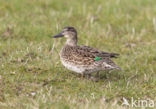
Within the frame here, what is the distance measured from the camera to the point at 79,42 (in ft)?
32.8

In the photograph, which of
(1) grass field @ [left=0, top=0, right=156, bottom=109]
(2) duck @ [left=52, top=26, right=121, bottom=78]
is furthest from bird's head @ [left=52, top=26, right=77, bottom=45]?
(2) duck @ [left=52, top=26, right=121, bottom=78]

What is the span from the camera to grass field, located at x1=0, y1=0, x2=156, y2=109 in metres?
6.49

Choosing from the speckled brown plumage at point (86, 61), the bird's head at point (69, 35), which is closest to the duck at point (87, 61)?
the speckled brown plumage at point (86, 61)

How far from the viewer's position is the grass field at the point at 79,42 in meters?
6.49

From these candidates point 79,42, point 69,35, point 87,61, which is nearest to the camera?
point 87,61

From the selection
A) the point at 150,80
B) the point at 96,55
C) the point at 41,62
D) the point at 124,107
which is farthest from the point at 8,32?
the point at 124,107

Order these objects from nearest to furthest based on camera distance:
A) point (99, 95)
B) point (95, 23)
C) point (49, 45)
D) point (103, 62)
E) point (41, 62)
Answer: point (99, 95)
point (103, 62)
point (41, 62)
point (49, 45)
point (95, 23)

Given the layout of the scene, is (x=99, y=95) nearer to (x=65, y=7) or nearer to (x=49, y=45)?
(x=49, y=45)

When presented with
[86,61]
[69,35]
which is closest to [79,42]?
[69,35]

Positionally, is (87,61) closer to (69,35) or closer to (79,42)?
(69,35)

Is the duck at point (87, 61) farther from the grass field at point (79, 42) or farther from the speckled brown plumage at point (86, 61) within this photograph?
the grass field at point (79, 42)

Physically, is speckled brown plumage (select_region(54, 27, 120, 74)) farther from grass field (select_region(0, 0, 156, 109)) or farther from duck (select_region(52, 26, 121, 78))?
grass field (select_region(0, 0, 156, 109))

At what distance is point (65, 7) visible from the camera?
12.2 m

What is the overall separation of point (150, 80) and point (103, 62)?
1.00 metres
